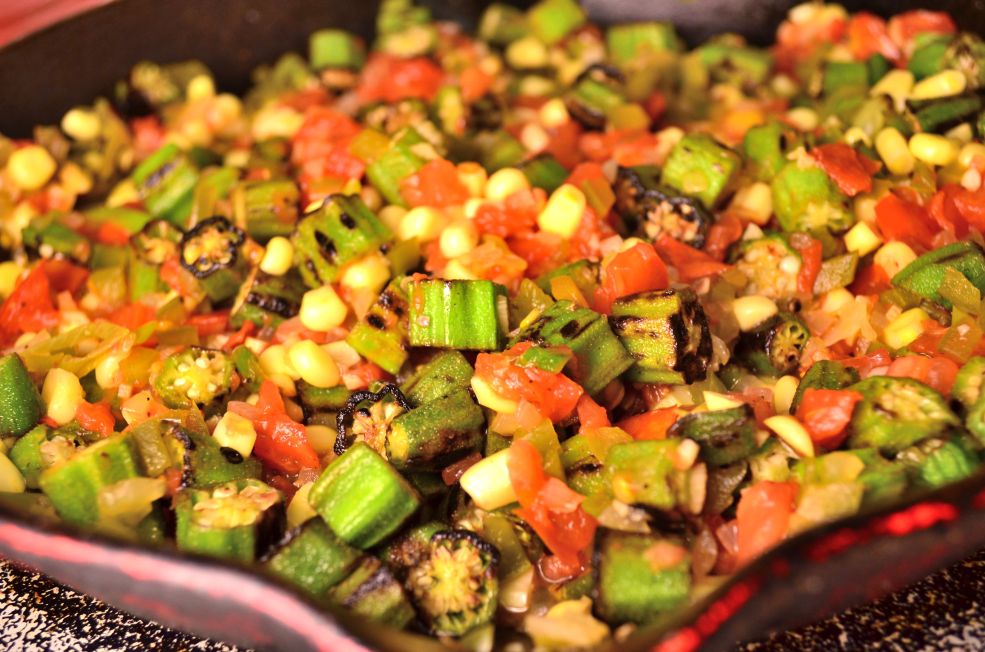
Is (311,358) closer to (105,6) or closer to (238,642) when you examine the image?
(238,642)

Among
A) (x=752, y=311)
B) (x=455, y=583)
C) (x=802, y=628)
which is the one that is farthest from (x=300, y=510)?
(x=752, y=311)

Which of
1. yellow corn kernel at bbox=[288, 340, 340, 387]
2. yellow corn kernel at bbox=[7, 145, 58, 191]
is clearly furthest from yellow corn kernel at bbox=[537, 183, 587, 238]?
yellow corn kernel at bbox=[7, 145, 58, 191]

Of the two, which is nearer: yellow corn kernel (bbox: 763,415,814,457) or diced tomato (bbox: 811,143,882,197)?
yellow corn kernel (bbox: 763,415,814,457)

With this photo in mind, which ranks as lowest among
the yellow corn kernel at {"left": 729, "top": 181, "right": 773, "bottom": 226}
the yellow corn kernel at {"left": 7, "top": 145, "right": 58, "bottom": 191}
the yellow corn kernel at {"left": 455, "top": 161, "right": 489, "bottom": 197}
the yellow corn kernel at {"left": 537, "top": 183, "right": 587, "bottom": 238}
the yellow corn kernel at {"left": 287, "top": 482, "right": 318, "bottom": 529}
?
the yellow corn kernel at {"left": 729, "top": 181, "right": 773, "bottom": 226}

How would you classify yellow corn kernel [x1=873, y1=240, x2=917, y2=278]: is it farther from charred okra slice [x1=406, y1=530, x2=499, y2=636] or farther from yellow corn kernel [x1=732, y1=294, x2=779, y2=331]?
charred okra slice [x1=406, y1=530, x2=499, y2=636]

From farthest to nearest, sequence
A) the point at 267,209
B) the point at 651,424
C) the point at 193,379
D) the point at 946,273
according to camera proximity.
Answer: the point at 267,209 → the point at 193,379 → the point at 946,273 → the point at 651,424

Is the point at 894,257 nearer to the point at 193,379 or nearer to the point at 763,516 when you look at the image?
the point at 763,516

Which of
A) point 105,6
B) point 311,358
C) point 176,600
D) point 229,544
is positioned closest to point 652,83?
point 311,358
